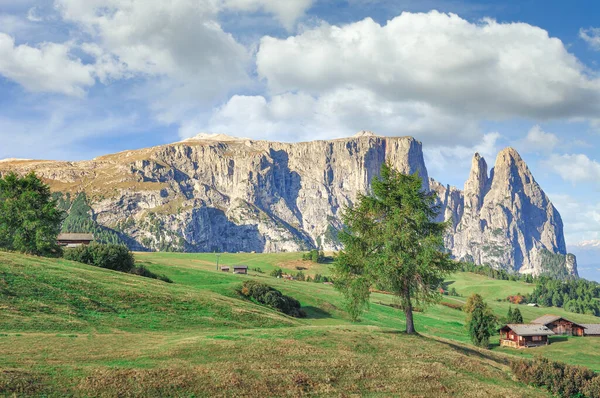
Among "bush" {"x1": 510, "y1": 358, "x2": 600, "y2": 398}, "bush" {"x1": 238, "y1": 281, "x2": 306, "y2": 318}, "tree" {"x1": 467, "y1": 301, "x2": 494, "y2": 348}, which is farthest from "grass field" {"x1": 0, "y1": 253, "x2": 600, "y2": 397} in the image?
"tree" {"x1": 467, "y1": 301, "x2": 494, "y2": 348}

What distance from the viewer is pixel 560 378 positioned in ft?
121

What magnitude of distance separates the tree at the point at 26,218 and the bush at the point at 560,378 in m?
74.9

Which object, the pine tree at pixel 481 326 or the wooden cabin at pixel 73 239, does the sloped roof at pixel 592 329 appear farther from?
the wooden cabin at pixel 73 239

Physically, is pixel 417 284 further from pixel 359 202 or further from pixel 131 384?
pixel 131 384

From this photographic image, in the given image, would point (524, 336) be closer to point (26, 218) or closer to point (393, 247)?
point (393, 247)

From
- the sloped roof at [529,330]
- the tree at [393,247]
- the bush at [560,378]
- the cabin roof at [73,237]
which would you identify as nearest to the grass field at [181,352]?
the bush at [560,378]

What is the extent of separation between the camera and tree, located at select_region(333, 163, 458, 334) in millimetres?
44562

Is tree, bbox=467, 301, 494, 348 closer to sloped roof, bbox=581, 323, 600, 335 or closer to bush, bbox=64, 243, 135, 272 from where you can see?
sloped roof, bbox=581, 323, 600, 335

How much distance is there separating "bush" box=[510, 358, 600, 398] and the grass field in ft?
5.22

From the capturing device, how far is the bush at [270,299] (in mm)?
83062

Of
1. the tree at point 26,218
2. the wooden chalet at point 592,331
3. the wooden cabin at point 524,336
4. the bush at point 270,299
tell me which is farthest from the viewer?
the wooden chalet at point 592,331

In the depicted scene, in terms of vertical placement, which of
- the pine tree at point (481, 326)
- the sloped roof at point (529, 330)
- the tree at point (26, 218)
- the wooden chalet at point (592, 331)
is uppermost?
the tree at point (26, 218)

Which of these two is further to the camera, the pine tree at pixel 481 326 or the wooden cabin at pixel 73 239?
the wooden cabin at pixel 73 239

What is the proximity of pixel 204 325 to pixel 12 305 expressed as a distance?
17441mm
